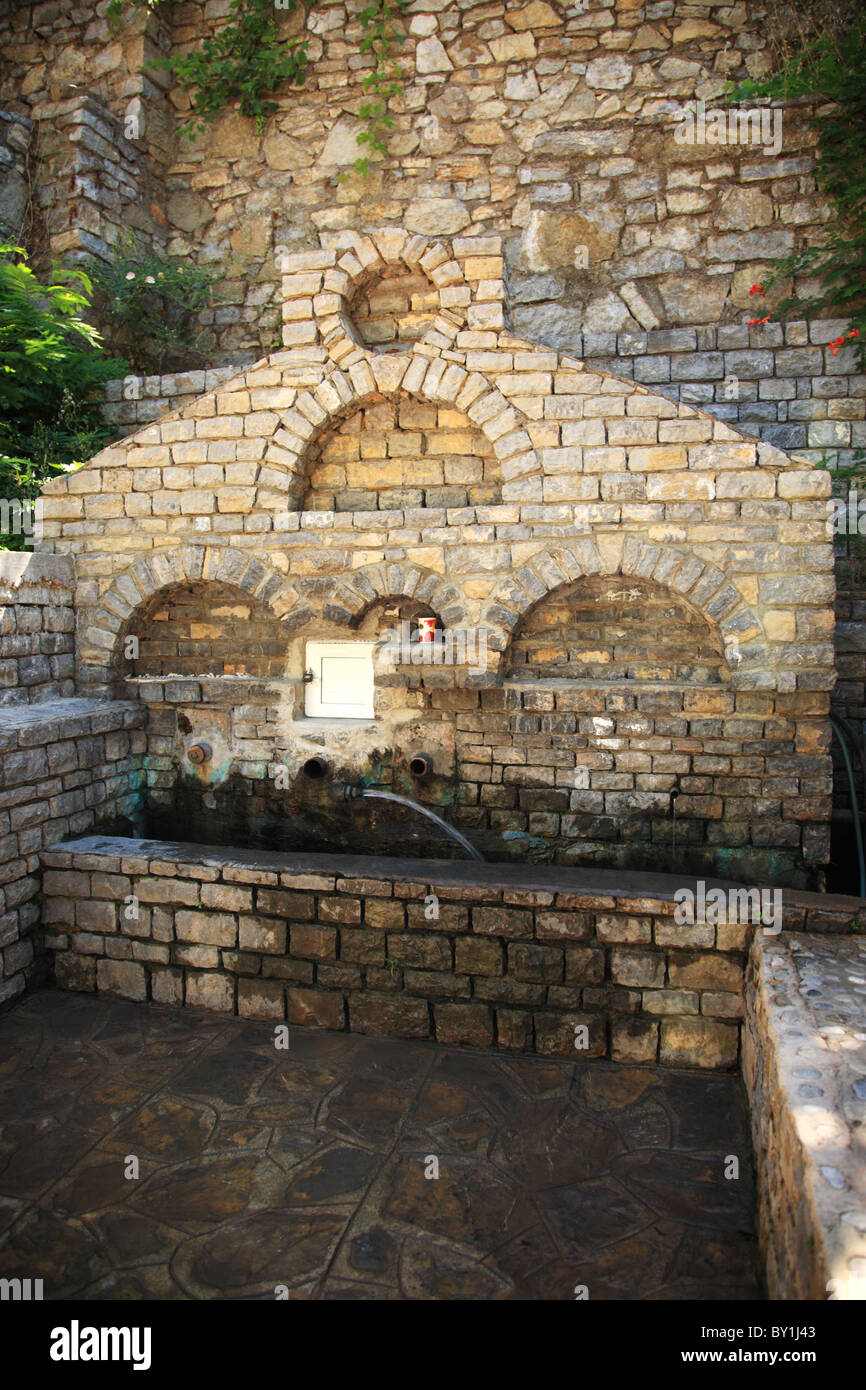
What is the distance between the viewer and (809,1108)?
7.55 ft

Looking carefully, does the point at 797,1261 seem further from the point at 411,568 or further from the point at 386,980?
the point at 411,568

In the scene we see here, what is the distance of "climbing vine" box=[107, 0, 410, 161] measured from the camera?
275 inches

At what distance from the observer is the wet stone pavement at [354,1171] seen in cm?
262

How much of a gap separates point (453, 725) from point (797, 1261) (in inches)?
136

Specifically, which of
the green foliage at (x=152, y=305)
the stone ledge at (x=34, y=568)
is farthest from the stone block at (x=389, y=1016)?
the green foliage at (x=152, y=305)

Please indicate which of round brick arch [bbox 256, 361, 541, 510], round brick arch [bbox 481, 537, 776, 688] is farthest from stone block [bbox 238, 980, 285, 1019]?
round brick arch [bbox 256, 361, 541, 510]

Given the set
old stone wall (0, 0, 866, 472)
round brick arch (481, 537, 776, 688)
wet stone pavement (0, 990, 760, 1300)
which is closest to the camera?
wet stone pavement (0, 990, 760, 1300)

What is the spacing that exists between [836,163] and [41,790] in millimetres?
7239

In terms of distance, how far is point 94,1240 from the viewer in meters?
2.76

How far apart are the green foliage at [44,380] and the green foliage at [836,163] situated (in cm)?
552

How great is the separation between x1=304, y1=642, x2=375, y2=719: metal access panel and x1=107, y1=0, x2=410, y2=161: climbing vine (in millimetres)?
4689

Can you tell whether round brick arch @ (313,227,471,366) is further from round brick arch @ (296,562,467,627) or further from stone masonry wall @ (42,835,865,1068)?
stone masonry wall @ (42,835,865,1068)

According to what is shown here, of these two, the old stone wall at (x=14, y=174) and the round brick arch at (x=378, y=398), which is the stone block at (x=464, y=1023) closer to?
the round brick arch at (x=378, y=398)

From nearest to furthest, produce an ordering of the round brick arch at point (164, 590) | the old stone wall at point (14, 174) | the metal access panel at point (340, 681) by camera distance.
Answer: the round brick arch at point (164, 590) → the metal access panel at point (340, 681) → the old stone wall at point (14, 174)
